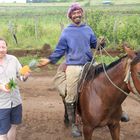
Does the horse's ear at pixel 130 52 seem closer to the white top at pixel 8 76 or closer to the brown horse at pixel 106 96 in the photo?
the brown horse at pixel 106 96

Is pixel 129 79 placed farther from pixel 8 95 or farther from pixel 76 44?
pixel 8 95

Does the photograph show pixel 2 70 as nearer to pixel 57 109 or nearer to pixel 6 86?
pixel 6 86

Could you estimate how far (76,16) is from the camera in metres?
5.29

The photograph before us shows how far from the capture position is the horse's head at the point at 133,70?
14.0 ft

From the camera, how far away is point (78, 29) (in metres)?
5.41

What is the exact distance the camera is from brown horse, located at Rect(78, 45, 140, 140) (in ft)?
15.0

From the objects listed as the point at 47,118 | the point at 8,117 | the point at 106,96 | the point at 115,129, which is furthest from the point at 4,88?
the point at 47,118

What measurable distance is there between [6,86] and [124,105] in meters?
4.18

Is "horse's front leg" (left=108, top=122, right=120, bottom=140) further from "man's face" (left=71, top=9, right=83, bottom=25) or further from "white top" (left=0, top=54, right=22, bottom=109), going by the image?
"man's face" (left=71, top=9, right=83, bottom=25)

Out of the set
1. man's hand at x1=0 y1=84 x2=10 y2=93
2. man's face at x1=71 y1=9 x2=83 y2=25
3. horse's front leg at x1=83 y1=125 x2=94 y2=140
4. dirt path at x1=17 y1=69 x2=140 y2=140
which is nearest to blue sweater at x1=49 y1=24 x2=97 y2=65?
man's face at x1=71 y1=9 x2=83 y2=25

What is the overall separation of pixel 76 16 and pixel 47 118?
8.75 ft

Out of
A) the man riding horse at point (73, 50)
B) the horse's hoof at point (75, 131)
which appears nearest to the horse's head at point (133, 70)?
the man riding horse at point (73, 50)

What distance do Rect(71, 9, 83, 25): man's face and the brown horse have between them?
2.62 feet

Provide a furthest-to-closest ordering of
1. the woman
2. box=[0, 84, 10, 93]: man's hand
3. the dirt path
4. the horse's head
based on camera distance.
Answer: the dirt path
the woman
box=[0, 84, 10, 93]: man's hand
the horse's head
